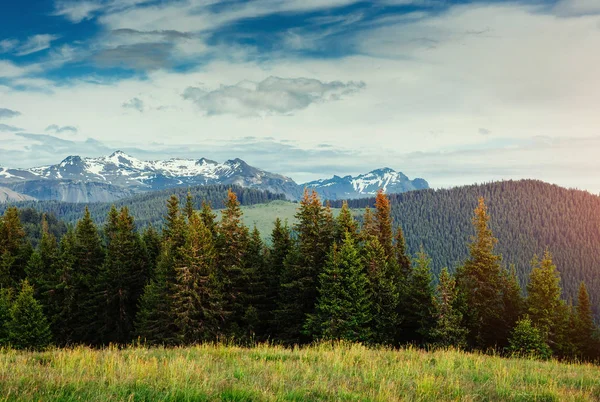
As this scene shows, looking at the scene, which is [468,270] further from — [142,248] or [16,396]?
[16,396]

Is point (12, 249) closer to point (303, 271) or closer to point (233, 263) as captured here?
point (233, 263)

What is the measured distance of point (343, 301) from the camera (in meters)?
35.0

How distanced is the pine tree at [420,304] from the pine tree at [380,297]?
135cm

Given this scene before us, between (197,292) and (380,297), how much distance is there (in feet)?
55.8

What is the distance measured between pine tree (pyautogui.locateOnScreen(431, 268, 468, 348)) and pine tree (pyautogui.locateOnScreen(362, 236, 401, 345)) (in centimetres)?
355

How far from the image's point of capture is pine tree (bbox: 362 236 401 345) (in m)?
36.8

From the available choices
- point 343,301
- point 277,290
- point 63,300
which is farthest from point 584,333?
point 63,300

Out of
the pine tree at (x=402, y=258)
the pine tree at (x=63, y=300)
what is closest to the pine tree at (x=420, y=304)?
the pine tree at (x=402, y=258)

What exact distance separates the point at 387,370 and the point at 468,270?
34624 millimetres

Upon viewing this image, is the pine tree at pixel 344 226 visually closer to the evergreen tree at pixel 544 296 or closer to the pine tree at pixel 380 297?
the pine tree at pixel 380 297

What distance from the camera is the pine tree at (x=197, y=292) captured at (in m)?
36.8

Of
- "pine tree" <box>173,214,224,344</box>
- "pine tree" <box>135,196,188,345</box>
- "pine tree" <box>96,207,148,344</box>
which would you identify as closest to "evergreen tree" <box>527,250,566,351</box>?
"pine tree" <box>173,214,224,344</box>

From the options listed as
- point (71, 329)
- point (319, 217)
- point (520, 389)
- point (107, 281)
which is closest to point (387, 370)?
point (520, 389)

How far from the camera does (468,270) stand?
42156mm
